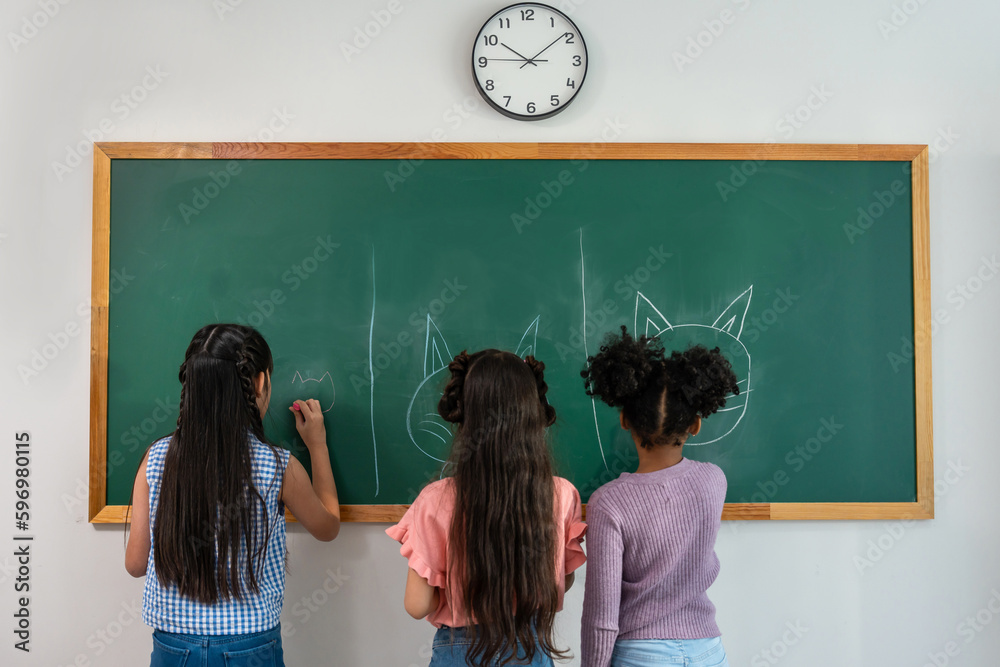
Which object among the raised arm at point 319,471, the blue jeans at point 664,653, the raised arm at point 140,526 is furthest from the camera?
the raised arm at point 319,471

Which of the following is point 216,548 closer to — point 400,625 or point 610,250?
point 400,625

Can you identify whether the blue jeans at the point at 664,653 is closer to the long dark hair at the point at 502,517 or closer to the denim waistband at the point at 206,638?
the long dark hair at the point at 502,517

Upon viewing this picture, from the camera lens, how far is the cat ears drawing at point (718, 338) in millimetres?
1842

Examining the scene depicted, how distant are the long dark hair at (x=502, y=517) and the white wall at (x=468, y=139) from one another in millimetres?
664

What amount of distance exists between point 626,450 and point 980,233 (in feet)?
4.23

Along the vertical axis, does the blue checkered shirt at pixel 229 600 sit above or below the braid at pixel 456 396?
below

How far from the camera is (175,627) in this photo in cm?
139

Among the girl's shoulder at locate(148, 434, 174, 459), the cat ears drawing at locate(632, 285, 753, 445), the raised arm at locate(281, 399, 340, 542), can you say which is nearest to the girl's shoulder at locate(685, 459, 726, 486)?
the cat ears drawing at locate(632, 285, 753, 445)

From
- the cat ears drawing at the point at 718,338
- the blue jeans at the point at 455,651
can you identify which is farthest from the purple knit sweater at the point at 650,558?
the cat ears drawing at the point at 718,338

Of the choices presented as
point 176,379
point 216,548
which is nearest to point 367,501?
point 216,548

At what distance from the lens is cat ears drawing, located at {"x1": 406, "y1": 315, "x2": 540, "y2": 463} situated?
1833 mm

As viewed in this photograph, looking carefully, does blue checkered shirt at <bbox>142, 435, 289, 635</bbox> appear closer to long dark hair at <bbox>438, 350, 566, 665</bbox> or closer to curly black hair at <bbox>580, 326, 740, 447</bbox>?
long dark hair at <bbox>438, 350, 566, 665</bbox>

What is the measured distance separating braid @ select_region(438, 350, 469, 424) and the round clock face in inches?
35.7

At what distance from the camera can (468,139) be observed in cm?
188
